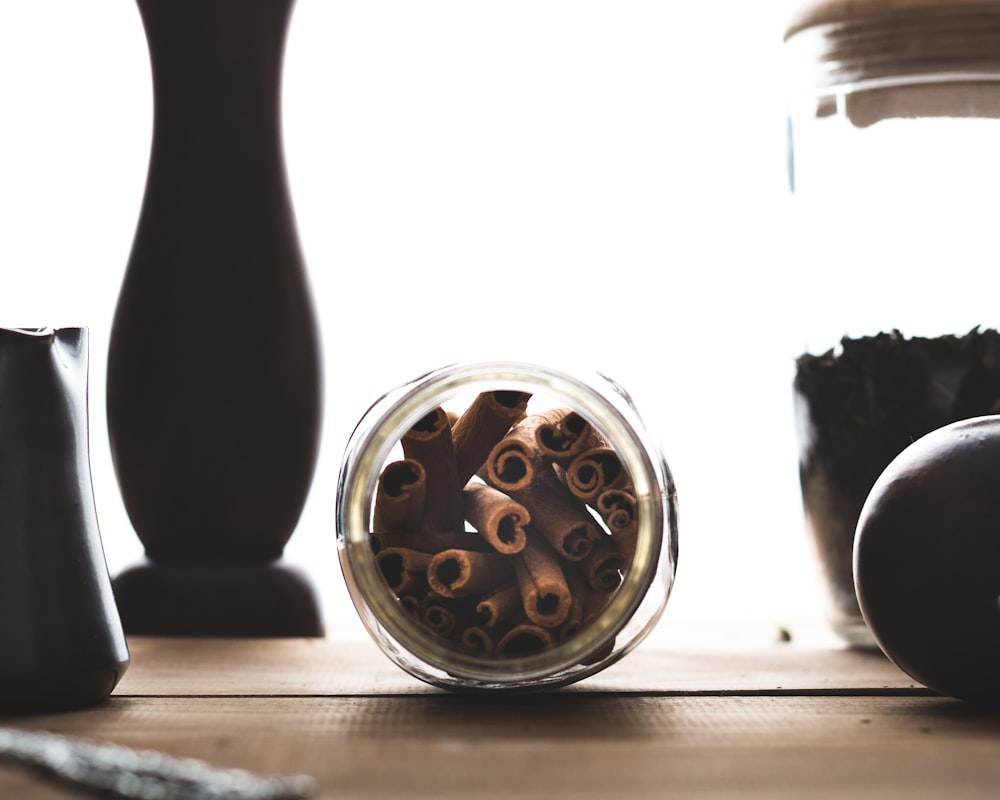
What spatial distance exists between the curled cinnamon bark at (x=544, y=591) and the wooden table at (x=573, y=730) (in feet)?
0.14

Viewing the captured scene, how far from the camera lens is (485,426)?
2.17ft

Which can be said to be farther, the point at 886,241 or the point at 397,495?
the point at 886,241

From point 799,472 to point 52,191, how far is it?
0.93m

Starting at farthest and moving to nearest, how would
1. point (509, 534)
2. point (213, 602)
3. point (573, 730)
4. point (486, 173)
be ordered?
point (486, 173), point (213, 602), point (509, 534), point (573, 730)

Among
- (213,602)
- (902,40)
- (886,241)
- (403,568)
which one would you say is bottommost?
(213,602)

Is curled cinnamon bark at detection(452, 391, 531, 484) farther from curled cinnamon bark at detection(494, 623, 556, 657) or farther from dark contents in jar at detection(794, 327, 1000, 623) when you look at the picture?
dark contents in jar at detection(794, 327, 1000, 623)

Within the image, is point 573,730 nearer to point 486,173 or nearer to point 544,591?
point 544,591

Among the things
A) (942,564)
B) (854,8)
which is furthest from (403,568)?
(854,8)

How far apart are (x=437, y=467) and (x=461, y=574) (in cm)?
7

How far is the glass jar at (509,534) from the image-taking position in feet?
1.94

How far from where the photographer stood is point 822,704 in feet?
1.95

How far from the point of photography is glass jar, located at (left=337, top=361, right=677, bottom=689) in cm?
59

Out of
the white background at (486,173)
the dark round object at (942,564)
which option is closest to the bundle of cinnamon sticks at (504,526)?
the dark round object at (942,564)

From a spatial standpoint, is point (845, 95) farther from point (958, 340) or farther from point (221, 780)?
point (221, 780)
